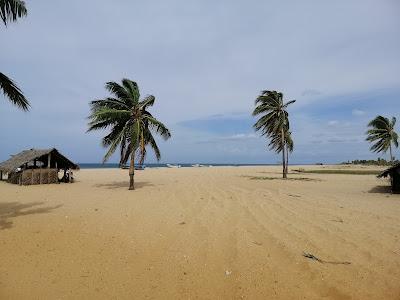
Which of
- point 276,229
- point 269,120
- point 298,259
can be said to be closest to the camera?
point 298,259

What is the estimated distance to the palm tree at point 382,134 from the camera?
3828cm

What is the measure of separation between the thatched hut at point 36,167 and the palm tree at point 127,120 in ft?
25.1

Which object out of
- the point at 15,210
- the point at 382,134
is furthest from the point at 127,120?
the point at 382,134

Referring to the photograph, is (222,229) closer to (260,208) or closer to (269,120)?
(260,208)

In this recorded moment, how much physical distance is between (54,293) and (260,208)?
23.8 ft

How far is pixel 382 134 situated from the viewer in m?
38.6

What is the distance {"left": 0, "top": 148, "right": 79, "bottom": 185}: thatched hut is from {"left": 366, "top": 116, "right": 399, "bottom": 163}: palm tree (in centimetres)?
3526

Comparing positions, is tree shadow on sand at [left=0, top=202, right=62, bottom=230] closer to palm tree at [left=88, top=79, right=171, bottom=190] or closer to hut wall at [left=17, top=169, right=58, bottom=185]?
palm tree at [left=88, top=79, right=171, bottom=190]

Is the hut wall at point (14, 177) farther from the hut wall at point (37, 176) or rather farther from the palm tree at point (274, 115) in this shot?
the palm tree at point (274, 115)

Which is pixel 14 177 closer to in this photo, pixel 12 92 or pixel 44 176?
pixel 44 176

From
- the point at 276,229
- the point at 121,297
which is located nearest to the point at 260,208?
the point at 276,229

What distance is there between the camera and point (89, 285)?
494 centimetres

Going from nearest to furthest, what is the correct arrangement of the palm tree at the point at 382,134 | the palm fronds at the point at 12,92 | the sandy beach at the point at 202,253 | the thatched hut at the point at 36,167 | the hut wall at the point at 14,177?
the sandy beach at the point at 202,253, the palm fronds at the point at 12,92, the thatched hut at the point at 36,167, the hut wall at the point at 14,177, the palm tree at the point at 382,134

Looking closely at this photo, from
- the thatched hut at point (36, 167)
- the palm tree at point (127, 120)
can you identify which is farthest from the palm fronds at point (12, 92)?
the thatched hut at point (36, 167)
